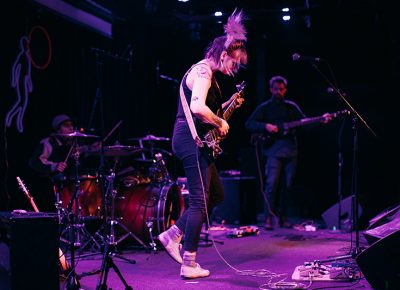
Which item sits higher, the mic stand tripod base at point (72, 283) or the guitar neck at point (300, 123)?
the guitar neck at point (300, 123)

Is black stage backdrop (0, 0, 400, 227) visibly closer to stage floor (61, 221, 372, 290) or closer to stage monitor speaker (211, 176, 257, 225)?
stage monitor speaker (211, 176, 257, 225)

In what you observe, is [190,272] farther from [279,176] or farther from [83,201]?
[279,176]

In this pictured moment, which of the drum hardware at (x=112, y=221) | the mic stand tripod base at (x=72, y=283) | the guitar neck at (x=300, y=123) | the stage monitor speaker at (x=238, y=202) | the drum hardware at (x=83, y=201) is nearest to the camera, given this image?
the mic stand tripod base at (x=72, y=283)

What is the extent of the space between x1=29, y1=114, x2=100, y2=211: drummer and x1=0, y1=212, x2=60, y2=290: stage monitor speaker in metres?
3.03

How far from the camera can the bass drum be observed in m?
6.77

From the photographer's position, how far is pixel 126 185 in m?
7.03

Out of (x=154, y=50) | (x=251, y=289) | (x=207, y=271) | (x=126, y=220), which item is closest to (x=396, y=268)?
(x=251, y=289)

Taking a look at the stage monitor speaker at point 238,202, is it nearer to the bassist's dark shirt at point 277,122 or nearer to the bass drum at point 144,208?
the bassist's dark shirt at point 277,122

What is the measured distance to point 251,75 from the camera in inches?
413

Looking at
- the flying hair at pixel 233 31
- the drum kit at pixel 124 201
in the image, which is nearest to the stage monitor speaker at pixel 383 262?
the flying hair at pixel 233 31

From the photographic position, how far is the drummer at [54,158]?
7060 millimetres

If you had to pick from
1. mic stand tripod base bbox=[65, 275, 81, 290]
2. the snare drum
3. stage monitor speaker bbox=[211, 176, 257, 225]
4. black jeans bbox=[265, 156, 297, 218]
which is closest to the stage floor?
mic stand tripod base bbox=[65, 275, 81, 290]

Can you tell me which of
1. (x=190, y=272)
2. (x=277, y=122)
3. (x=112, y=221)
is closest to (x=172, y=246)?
(x=190, y=272)

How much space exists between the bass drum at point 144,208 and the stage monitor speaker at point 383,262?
3106 mm
